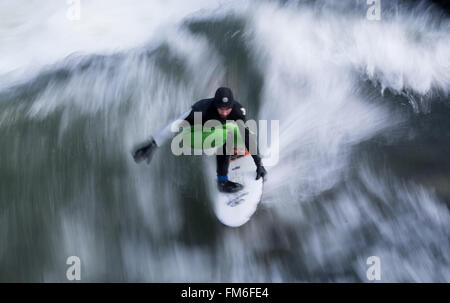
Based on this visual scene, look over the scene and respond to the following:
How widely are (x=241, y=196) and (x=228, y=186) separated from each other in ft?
0.41

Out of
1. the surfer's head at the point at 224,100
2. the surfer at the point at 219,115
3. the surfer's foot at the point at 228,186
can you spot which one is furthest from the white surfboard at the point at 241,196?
the surfer's head at the point at 224,100

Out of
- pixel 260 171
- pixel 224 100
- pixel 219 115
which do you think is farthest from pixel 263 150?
pixel 224 100

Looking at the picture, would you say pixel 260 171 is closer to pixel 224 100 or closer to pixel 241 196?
pixel 241 196

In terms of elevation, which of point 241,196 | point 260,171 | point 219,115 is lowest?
point 241,196

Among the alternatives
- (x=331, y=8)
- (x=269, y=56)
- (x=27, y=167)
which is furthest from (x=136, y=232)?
(x=331, y=8)

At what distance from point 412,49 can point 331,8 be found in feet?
2.97

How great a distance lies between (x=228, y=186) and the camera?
248 cm

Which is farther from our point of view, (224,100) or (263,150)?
(263,150)

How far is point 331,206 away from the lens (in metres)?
2.66

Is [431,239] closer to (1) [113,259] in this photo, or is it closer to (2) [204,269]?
(2) [204,269]

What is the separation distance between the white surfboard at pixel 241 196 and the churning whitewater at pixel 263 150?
0.09 metres

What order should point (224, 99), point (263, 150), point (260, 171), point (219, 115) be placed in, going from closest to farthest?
point (224, 99)
point (219, 115)
point (260, 171)
point (263, 150)

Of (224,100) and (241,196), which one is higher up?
(224,100)

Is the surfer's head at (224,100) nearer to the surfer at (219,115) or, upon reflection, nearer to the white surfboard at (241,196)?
the surfer at (219,115)
